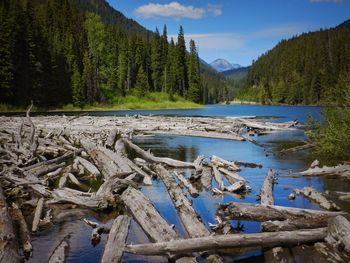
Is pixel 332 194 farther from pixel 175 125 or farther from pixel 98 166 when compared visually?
pixel 175 125

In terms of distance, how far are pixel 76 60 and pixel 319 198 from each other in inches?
2920

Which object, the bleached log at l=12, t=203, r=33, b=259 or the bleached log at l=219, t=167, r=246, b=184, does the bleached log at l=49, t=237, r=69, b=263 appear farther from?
the bleached log at l=219, t=167, r=246, b=184

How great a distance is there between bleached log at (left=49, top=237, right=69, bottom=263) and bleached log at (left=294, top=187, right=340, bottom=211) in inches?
303

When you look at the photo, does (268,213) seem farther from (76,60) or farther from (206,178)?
(76,60)

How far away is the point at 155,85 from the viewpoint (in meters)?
111

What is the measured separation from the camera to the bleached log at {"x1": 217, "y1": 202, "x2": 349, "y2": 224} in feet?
31.4

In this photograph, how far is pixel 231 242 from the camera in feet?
25.8

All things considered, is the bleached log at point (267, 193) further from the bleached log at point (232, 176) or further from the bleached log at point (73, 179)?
the bleached log at point (73, 179)

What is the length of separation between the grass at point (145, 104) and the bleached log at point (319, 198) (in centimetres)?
6039

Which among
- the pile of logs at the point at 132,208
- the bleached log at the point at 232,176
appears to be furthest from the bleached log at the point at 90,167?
the bleached log at the point at 232,176

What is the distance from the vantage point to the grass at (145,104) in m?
77.4

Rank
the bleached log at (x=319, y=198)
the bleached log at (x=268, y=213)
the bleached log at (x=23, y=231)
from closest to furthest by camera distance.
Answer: the bleached log at (x=23, y=231), the bleached log at (x=268, y=213), the bleached log at (x=319, y=198)

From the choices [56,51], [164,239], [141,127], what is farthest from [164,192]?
[56,51]

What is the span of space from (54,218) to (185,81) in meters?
104
